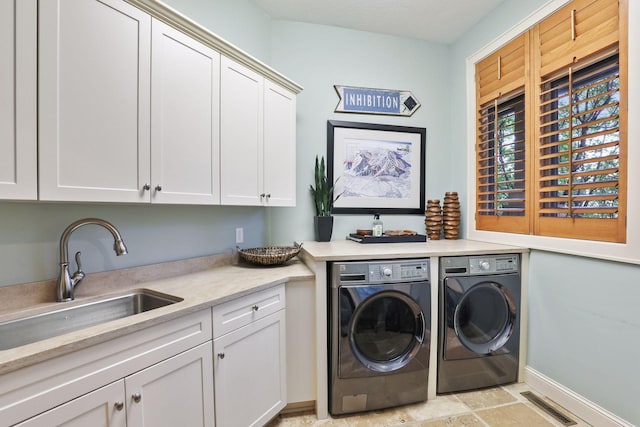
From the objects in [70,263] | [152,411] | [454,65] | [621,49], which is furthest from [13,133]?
[454,65]

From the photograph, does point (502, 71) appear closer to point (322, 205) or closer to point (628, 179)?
point (628, 179)

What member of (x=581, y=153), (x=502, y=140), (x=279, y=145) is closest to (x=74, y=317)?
(x=279, y=145)

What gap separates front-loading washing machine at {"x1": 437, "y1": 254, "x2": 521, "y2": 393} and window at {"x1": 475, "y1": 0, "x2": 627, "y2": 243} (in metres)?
0.45

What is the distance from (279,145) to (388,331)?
1504 mm

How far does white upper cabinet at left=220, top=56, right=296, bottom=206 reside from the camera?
66.3 inches

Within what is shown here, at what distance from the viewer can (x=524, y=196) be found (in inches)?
81.2

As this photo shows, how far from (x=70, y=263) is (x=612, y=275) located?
112 inches

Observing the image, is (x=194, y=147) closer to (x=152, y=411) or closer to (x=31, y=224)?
(x=31, y=224)

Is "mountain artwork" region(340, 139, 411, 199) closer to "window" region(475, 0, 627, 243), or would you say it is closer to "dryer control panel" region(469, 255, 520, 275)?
"window" region(475, 0, 627, 243)

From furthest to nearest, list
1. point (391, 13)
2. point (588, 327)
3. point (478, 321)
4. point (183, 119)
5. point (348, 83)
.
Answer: point (348, 83), point (391, 13), point (478, 321), point (588, 327), point (183, 119)

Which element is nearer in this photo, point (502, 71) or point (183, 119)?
point (183, 119)

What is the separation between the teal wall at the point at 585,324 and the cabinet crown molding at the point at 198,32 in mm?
1984

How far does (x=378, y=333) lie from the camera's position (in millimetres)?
1828

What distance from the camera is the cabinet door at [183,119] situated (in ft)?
4.44
